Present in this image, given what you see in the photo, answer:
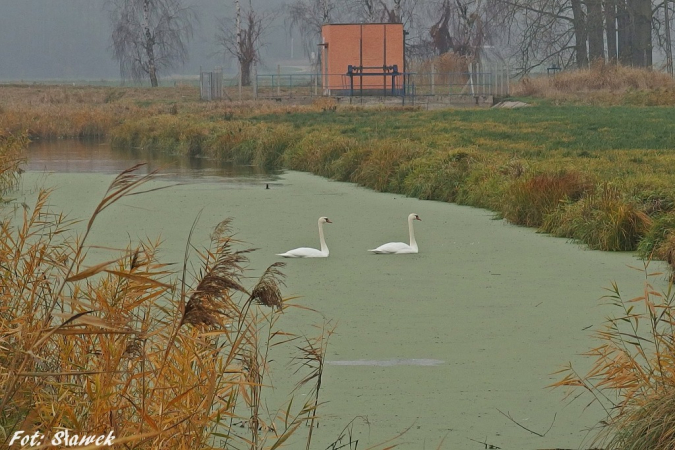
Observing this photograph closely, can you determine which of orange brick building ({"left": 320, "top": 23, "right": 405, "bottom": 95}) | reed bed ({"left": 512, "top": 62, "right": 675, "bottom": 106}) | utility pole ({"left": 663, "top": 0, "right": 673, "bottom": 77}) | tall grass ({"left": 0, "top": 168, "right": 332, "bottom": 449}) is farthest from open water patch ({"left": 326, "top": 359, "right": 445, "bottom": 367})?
orange brick building ({"left": 320, "top": 23, "right": 405, "bottom": 95})

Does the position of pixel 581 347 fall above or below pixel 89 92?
below

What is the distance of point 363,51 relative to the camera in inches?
1564

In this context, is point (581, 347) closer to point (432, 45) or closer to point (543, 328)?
point (543, 328)

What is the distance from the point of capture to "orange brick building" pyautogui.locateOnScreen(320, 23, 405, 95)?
3922cm

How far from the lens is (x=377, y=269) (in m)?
9.00

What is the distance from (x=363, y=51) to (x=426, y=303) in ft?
107

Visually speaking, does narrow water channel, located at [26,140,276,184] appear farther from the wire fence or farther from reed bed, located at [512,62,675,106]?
reed bed, located at [512,62,675,106]

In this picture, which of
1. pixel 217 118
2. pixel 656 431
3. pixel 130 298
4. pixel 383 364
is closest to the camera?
pixel 656 431

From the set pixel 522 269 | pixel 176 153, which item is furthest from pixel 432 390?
pixel 176 153

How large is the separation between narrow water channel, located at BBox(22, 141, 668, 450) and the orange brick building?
24854mm

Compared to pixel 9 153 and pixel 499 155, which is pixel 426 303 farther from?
pixel 499 155

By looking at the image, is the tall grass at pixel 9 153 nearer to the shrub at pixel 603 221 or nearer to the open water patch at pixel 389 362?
the open water patch at pixel 389 362

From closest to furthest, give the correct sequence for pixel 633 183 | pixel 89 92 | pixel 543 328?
pixel 543 328
pixel 633 183
pixel 89 92

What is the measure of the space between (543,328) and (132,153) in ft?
60.0
